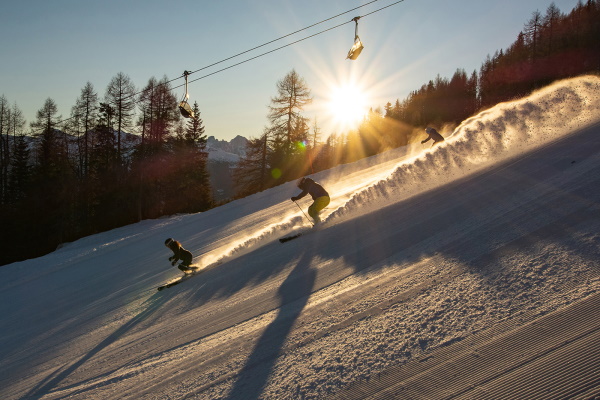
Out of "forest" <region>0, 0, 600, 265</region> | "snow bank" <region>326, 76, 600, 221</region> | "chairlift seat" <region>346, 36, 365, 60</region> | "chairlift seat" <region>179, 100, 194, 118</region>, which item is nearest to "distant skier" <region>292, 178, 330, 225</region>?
"snow bank" <region>326, 76, 600, 221</region>

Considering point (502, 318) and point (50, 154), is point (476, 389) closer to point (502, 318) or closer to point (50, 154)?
point (502, 318)

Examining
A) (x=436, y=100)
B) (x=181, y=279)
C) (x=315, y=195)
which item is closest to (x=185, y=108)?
(x=315, y=195)

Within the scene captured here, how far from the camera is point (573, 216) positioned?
602 centimetres

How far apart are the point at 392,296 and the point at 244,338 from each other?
6.94 ft

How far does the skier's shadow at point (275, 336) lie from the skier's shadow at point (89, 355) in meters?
3.16

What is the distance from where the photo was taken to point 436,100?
9012cm

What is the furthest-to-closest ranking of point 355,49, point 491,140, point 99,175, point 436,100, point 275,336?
point 436,100 < point 99,175 < point 491,140 < point 355,49 < point 275,336

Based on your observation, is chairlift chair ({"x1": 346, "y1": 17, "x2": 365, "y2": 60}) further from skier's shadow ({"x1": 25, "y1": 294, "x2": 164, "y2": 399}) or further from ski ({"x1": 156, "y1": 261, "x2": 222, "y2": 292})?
skier's shadow ({"x1": 25, "y1": 294, "x2": 164, "y2": 399})

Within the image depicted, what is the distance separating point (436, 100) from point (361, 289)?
93991 mm

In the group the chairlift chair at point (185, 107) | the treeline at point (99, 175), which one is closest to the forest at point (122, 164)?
the treeline at point (99, 175)

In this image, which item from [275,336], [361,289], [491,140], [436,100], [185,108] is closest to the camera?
[275,336]

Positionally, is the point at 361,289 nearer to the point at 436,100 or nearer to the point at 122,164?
the point at 122,164

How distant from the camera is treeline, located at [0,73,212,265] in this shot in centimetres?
3267

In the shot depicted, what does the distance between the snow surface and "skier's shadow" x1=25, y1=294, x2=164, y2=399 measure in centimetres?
4
